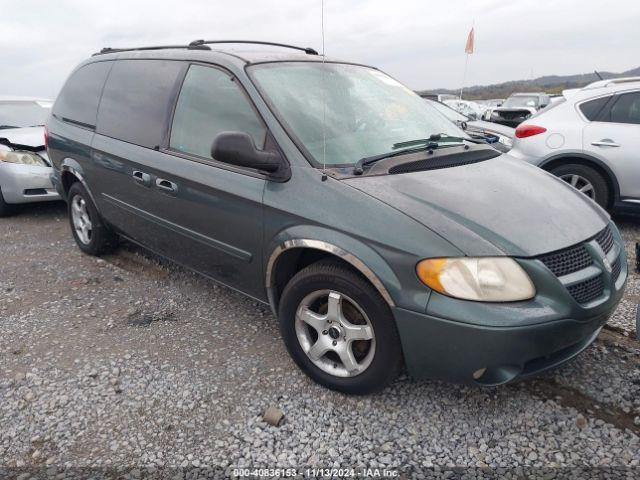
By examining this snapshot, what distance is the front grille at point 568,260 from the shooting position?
2.17 meters

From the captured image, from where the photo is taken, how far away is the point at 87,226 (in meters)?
4.48

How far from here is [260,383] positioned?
269cm

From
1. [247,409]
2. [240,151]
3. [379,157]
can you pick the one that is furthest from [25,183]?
[379,157]

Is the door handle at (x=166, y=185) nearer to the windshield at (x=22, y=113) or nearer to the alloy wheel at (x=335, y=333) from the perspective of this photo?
the alloy wheel at (x=335, y=333)

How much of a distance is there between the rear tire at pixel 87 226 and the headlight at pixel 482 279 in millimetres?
3186

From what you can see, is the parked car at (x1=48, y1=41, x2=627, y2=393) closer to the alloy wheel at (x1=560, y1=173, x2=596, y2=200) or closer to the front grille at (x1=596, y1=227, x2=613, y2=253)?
the front grille at (x1=596, y1=227, x2=613, y2=253)

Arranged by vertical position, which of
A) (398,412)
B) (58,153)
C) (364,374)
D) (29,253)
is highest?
(58,153)

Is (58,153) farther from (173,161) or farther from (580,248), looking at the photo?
(580,248)

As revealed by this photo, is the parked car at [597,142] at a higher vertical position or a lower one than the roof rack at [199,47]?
lower

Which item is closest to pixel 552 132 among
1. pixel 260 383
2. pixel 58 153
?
pixel 260 383

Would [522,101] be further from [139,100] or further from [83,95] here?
[139,100]

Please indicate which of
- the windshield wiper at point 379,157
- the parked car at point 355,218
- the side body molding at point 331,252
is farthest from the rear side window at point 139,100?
the windshield wiper at point 379,157

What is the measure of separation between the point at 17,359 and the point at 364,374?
82.0 inches

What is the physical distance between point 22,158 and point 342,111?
4.58m
